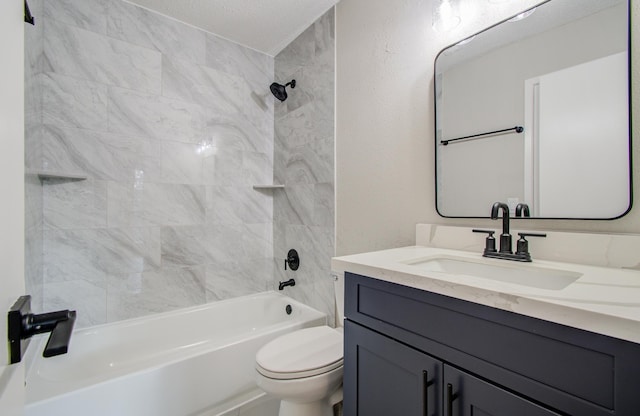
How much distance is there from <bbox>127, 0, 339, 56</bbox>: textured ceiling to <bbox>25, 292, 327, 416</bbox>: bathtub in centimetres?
204

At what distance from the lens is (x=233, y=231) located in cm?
230

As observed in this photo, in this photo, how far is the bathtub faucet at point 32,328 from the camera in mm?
386

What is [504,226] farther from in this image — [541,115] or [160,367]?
[160,367]

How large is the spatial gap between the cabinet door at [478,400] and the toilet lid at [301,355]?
612 millimetres

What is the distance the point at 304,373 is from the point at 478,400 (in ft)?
2.31

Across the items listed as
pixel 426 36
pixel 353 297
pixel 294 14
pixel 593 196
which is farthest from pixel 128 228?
pixel 593 196

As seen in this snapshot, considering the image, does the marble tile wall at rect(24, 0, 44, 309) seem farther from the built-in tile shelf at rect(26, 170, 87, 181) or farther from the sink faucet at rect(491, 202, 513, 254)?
the sink faucet at rect(491, 202, 513, 254)

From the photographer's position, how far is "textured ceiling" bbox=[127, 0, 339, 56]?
1849 mm

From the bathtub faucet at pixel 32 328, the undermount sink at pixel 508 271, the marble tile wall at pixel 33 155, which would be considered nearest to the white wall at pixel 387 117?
the undermount sink at pixel 508 271

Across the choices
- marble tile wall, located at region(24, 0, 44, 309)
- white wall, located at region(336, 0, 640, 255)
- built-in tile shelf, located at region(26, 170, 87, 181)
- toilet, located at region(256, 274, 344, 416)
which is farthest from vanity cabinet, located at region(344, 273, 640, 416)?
built-in tile shelf, located at region(26, 170, 87, 181)

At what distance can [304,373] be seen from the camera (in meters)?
1.18

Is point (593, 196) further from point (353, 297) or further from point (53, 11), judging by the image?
point (53, 11)

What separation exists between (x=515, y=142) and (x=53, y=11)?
2.51 meters

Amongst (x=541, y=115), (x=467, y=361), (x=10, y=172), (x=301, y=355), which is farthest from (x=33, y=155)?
(x=541, y=115)
